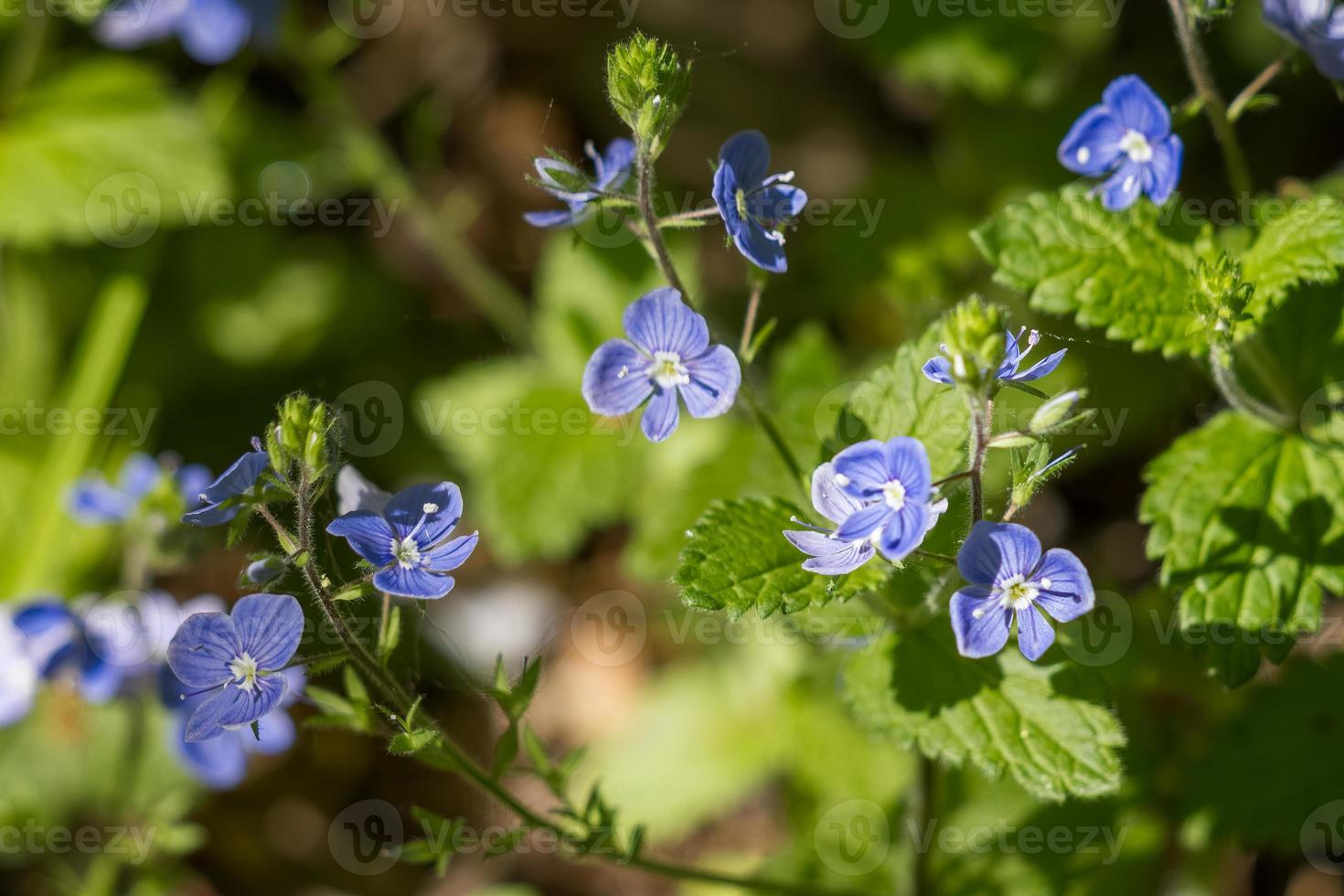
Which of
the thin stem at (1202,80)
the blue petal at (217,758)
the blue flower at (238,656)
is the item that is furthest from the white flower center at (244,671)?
the thin stem at (1202,80)

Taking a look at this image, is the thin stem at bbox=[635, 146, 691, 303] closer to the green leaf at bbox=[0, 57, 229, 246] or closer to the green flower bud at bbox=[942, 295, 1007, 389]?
the green flower bud at bbox=[942, 295, 1007, 389]

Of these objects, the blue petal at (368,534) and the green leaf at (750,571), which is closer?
the blue petal at (368,534)

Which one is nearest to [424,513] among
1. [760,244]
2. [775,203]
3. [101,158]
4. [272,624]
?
[272,624]

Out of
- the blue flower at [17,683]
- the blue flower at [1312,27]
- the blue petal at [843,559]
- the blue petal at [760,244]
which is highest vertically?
the blue flower at [1312,27]

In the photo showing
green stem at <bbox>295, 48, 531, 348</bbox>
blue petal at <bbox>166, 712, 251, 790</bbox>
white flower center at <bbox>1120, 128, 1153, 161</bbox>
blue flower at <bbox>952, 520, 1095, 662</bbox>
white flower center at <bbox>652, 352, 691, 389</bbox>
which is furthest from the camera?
green stem at <bbox>295, 48, 531, 348</bbox>

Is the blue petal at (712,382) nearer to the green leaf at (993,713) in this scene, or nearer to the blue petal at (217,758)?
the green leaf at (993,713)

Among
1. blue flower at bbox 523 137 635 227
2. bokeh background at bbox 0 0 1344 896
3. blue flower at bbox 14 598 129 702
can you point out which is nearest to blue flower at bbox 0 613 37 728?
blue flower at bbox 14 598 129 702
